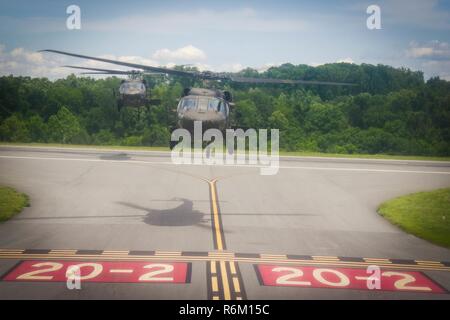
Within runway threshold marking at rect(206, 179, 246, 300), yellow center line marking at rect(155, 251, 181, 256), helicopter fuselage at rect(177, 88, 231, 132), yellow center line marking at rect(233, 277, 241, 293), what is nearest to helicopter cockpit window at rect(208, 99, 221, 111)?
helicopter fuselage at rect(177, 88, 231, 132)

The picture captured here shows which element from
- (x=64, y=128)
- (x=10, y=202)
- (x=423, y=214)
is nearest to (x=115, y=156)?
(x=10, y=202)

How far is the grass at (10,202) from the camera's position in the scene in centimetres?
2332

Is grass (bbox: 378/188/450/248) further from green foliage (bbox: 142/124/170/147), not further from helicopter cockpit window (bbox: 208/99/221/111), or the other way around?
green foliage (bbox: 142/124/170/147)

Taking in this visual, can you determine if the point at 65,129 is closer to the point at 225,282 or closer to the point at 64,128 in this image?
the point at 64,128

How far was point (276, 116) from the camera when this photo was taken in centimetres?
11112

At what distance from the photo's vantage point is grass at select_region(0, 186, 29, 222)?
76.5ft

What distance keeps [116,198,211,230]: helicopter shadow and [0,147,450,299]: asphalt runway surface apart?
0.19 feet

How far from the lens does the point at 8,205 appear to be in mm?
24906

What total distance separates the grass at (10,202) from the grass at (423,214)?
2136 centimetres

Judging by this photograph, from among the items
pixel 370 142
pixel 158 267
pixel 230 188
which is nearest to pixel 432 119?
pixel 370 142

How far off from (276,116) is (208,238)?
9335cm

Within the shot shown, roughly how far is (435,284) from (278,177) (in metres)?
22.2

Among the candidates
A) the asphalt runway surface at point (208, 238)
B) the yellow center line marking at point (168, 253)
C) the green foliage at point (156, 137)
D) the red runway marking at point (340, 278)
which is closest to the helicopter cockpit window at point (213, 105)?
the asphalt runway surface at point (208, 238)
